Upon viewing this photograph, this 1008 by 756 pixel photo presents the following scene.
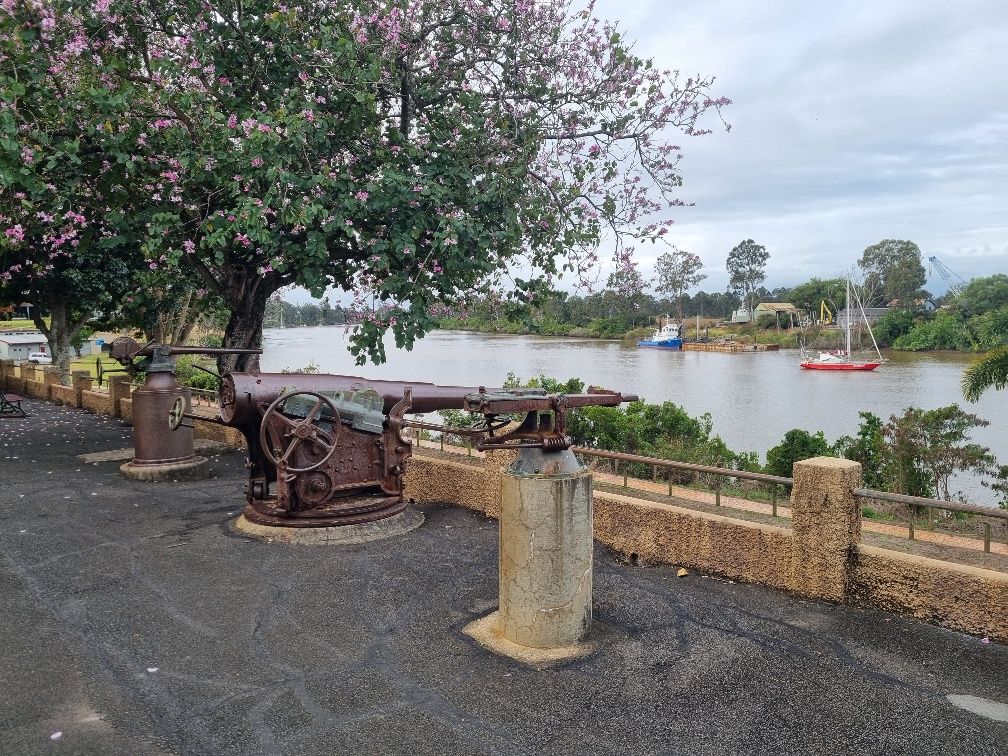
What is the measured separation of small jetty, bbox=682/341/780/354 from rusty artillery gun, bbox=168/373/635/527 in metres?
49.9

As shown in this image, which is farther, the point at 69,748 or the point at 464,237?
the point at 464,237

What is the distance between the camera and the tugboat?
58609 millimetres

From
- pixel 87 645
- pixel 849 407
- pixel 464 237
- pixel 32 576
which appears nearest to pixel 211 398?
pixel 464 237

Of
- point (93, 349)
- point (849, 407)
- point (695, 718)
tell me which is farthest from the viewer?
point (93, 349)

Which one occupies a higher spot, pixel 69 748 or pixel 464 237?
pixel 464 237

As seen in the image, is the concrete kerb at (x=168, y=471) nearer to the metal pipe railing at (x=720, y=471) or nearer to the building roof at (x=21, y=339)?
the metal pipe railing at (x=720, y=471)

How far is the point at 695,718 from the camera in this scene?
140 inches

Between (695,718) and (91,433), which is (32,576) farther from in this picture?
(91,433)

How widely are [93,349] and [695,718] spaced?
66.2 meters

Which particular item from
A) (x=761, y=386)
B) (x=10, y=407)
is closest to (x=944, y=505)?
(x=10, y=407)

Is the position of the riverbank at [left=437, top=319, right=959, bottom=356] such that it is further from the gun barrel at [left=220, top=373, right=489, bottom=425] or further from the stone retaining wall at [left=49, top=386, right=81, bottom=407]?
the gun barrel at [left=220, top=373, right=489, bottom=425]

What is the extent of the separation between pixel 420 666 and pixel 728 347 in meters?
54.4

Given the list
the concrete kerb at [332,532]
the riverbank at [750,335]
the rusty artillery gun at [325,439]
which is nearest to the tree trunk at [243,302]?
the rusty artillery gun at [325,439]

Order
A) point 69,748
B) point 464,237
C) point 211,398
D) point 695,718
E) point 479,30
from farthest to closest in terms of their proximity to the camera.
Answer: point 211,398, point 479,30, point 464,237, point 695,718, point 69,748
